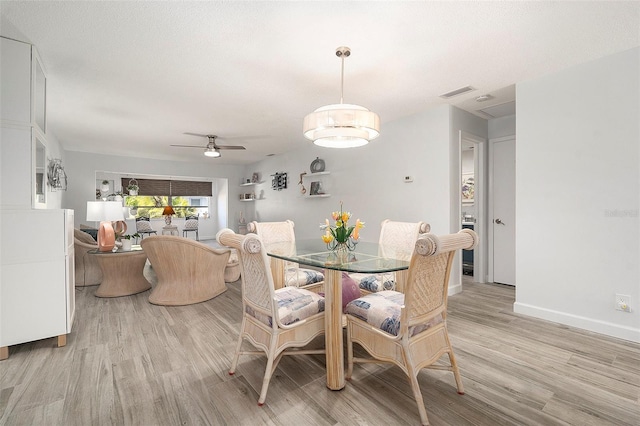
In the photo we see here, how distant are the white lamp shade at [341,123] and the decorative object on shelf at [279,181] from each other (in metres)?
4.39

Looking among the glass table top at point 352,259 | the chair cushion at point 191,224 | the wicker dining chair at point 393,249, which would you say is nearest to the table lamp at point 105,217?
the glass table top at point 352,259

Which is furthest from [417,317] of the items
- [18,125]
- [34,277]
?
[18,125]

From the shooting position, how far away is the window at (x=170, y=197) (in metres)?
8.87

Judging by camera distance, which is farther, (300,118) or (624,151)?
(300,118)

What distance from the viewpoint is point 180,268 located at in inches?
139

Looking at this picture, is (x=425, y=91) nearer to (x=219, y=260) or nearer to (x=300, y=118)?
(x=300, y=118)

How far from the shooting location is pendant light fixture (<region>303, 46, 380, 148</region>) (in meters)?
2.12

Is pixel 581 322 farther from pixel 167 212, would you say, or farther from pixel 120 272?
pixel 167 212

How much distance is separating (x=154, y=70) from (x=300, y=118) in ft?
6.47

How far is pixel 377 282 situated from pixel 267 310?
1.10 meters

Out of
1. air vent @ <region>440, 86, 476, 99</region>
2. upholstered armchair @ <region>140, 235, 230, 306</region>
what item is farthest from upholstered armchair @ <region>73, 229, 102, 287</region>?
air vent @ <region>440, 86, 476, 99</region>

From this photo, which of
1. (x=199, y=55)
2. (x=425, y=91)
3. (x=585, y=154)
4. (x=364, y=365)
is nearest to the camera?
(x=364, y=365)

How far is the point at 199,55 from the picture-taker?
8.18 feet

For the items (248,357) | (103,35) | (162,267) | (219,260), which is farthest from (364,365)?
(103,35)
